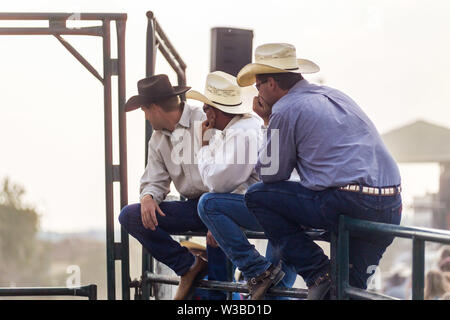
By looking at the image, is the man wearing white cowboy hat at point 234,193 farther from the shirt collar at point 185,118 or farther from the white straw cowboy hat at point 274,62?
the shirt collar at point 185,118

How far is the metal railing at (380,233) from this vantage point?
3514mm

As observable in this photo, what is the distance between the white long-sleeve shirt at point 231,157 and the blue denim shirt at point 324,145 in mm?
399

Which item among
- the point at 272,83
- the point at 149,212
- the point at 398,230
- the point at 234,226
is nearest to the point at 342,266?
the point at 398,230

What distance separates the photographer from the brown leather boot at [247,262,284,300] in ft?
14.8

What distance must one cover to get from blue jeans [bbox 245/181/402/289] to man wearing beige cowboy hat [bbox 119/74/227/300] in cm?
90

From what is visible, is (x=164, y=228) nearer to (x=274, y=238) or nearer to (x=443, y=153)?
(x=274, y=238)

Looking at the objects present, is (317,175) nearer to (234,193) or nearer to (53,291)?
(234,193)

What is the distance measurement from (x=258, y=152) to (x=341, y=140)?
0.64 meters

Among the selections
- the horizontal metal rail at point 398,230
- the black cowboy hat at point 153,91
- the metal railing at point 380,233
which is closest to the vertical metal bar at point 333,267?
the metal railing at point 380,233

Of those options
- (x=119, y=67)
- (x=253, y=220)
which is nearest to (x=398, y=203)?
(x=253, y=220)

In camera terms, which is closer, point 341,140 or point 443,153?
point 341,140

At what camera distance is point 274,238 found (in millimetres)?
4215

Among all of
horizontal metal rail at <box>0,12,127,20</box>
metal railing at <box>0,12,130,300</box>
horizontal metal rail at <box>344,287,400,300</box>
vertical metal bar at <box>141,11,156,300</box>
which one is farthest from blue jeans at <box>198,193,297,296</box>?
horizontal metal rail at <box>0,12,127,20</box>

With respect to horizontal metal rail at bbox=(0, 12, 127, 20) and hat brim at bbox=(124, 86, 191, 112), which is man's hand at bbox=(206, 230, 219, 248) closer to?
hat brim at bbox=(124, 86, 191, 112)
